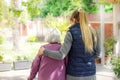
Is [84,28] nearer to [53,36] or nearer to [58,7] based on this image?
[53,36]

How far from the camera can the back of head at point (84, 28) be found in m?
2.35

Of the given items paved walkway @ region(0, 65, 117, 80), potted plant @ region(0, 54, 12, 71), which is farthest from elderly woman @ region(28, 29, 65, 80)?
potted plant @ region(0, 54, 12, 71)

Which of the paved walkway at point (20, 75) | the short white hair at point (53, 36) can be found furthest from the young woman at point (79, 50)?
the paved walkway at point (20, 75)

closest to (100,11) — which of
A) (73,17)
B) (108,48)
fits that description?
(108,48)

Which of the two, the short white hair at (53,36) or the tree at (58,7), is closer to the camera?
the short white hair at (53,36)

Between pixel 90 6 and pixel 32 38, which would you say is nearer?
pixel 90 6

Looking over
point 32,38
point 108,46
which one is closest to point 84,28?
point 108,46

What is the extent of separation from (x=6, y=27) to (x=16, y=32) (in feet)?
1.93

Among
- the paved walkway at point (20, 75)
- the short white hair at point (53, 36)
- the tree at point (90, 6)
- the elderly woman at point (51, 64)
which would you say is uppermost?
the tree at point (90, 6)

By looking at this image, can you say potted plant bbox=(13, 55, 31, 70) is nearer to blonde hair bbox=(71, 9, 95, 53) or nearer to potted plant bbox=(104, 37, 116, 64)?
potted plant bbox=(104, 37, 116, 64)

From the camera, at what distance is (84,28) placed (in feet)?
7.79

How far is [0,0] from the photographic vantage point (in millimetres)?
6332

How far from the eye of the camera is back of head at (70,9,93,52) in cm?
235

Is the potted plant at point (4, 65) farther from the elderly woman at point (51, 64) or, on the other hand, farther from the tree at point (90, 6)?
the elderly woman at point (51, 64)
